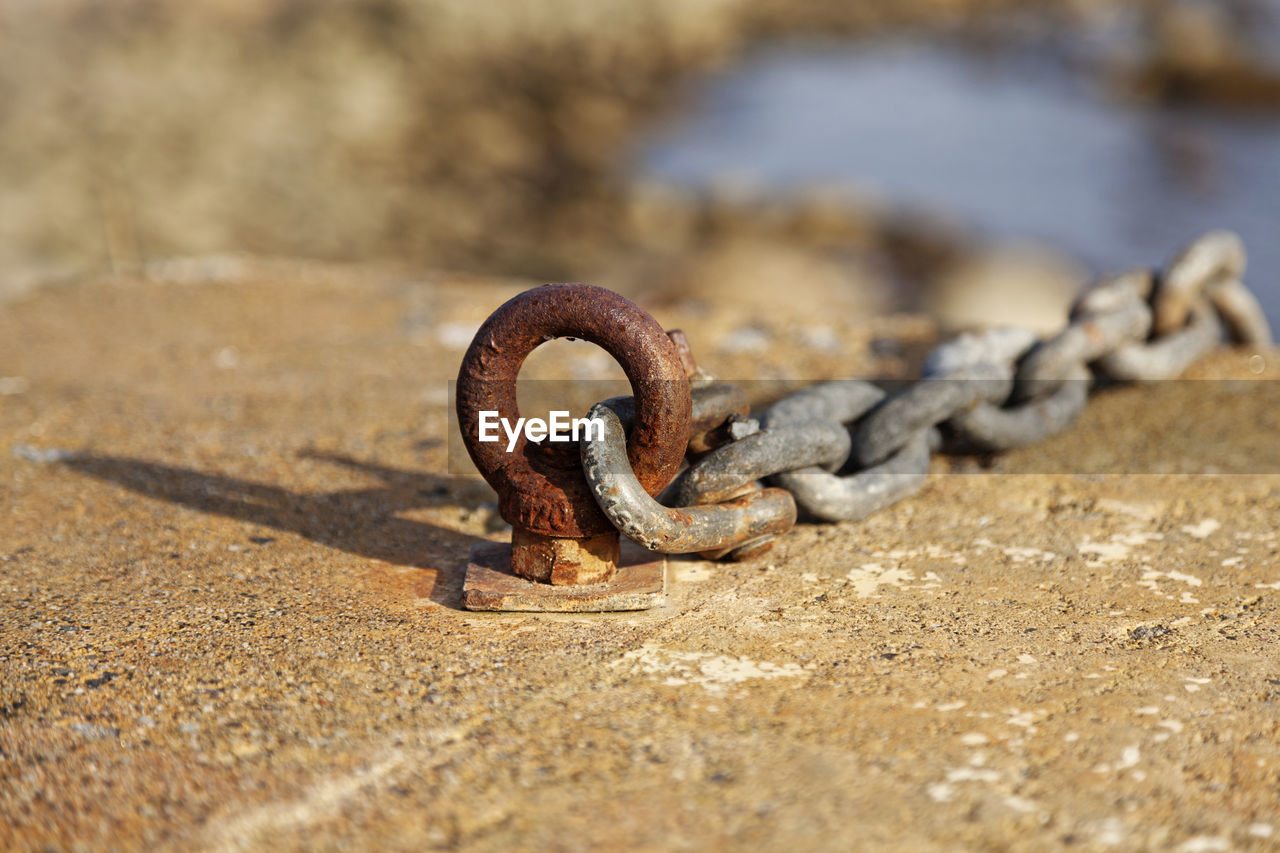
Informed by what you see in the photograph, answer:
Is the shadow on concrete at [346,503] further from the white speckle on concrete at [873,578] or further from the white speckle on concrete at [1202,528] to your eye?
the white speckle on concrete at [1202,528]

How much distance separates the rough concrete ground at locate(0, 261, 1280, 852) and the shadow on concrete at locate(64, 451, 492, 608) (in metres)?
0.01

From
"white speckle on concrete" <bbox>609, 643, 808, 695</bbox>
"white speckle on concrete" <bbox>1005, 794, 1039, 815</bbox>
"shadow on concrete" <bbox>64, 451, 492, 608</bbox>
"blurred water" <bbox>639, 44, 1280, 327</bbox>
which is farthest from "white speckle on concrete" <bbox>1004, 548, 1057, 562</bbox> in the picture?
"blurred water" <bbox>639, 44, 1280, 327</bbox>

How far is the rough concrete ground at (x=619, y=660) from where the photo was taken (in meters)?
1.70

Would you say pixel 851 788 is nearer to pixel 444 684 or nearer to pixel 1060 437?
pixel 444 684

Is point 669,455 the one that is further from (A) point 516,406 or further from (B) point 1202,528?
(B) point 1202,528

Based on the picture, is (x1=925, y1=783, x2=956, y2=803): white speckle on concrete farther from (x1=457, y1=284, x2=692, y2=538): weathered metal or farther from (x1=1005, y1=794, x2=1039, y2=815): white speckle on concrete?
(x1=457, y1=284, x2=692, y2=538): weathered metal

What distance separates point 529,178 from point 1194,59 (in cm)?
844

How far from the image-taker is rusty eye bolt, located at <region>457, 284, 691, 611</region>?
7.22ft

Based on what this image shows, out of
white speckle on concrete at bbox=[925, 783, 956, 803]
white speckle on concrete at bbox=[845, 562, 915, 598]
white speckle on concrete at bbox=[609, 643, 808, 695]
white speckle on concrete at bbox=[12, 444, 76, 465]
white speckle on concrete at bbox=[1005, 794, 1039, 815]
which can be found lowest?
white speckle on concrete at bbox=[1005, 794, 1039, 815]

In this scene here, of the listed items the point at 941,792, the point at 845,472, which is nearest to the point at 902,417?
the point at 845,472

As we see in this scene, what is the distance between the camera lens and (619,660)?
213 centimetres

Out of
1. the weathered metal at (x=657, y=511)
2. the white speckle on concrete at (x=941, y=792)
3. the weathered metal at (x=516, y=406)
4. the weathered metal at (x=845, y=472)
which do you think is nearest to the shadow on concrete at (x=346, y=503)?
the weathered metal at (x=516, y=406)

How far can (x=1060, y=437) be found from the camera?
132 inches

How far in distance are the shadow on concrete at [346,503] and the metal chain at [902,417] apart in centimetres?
55
